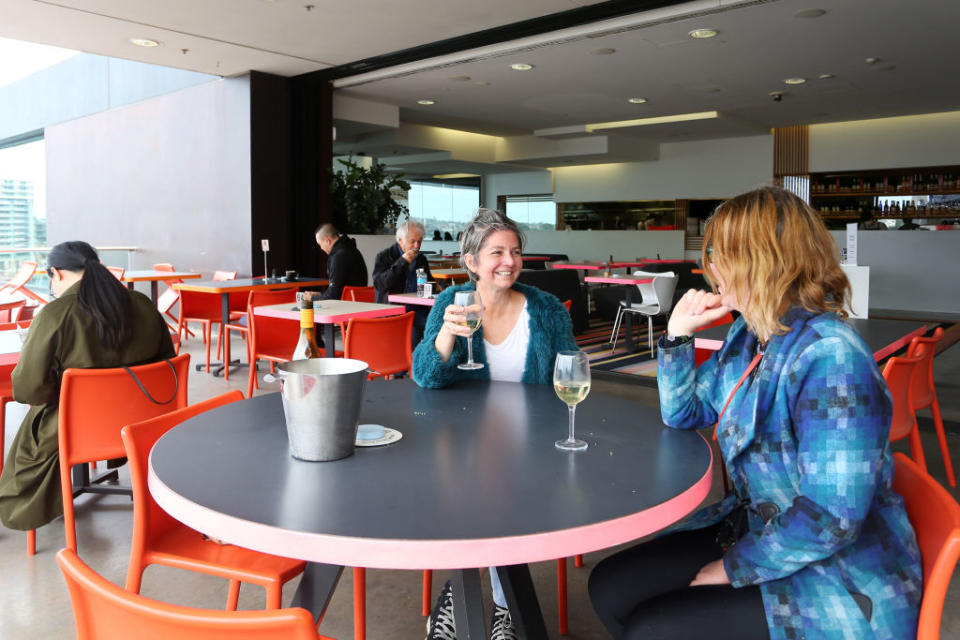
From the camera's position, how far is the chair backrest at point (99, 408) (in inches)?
92.7

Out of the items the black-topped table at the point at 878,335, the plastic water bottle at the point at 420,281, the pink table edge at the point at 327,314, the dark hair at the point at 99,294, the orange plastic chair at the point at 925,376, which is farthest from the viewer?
the plastic water bottle at the point at 420,281

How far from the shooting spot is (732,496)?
1.55 metres

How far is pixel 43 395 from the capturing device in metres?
2.51

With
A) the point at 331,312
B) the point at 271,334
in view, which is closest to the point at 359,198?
the point at 271,334

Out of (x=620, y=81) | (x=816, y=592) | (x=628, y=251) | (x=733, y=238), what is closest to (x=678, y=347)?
(x=733, y=238)

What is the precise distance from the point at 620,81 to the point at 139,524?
783 centimetres

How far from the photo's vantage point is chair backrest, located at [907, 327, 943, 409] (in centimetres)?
298

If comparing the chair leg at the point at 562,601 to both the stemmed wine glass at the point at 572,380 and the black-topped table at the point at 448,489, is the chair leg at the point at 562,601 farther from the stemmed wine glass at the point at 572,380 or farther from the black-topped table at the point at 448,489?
the stemmed wine glass at the point at 572,380

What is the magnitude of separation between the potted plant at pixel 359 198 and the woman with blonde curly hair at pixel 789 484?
25.2 feet

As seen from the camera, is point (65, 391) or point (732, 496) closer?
point (732, 496)

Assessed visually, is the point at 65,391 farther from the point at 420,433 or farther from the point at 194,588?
the point at 420,433

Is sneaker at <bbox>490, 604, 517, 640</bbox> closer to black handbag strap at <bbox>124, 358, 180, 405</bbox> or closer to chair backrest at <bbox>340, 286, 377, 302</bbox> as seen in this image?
black handbag strap at <bbox>124, 358, 180, 405</bbox>

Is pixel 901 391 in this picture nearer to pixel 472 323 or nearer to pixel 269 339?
pixel 472 323

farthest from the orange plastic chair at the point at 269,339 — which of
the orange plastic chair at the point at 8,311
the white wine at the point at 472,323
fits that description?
the white wine at the point at 472,323
